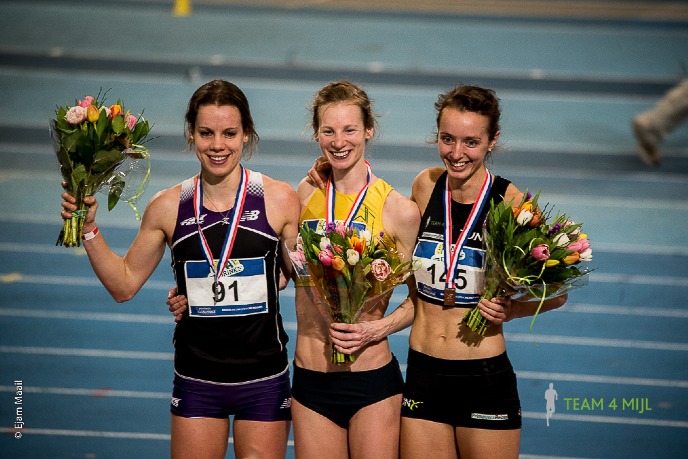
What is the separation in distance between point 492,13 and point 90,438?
45.4 feet

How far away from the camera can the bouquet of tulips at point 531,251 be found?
352 centimetres

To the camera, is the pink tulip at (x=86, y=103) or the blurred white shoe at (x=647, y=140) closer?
the pink tulip at (x=86, y=103)

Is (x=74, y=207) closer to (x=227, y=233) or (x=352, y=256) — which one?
(x=227, y=233)

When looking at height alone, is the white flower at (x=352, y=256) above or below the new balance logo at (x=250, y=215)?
below

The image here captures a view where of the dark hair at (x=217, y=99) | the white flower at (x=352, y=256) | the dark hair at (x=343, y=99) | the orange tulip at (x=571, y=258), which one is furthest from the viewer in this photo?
the dark hair at (x=343, y=99)

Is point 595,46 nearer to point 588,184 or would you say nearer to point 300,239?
point 588,184

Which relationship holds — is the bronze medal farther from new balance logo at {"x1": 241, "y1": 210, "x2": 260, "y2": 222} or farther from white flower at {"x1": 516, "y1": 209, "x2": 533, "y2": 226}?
new balance logo at {"x1": 241, "y1": 210, "x2": 260, "y2": 222}

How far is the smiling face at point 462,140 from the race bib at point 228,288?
850mm

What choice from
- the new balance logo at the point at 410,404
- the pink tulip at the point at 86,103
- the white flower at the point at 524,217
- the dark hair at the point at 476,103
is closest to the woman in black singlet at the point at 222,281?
the pink tulip at the point at 86,103

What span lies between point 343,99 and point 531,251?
3.17 ft

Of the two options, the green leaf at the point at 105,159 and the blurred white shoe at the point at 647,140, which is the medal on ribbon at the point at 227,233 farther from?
the blurred white shoe at the point at 647,140

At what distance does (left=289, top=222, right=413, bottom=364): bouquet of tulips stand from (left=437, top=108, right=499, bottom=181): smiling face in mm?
428

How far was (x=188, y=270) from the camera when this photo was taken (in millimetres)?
3771

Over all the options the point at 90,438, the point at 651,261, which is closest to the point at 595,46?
the point at 651,261
